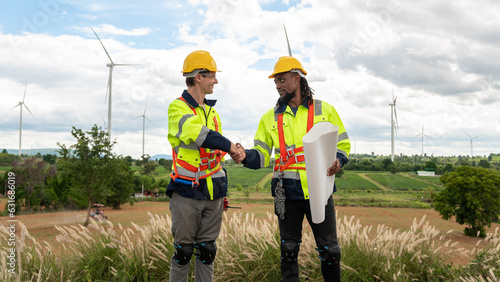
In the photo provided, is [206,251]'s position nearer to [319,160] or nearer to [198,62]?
[319,160]

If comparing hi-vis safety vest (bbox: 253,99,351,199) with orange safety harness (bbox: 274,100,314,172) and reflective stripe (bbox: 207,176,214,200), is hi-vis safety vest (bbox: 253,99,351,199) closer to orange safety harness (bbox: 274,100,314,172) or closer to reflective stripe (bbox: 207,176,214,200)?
orange safety harness (bbox: 274,100,314,172)

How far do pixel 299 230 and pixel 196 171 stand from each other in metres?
1.61

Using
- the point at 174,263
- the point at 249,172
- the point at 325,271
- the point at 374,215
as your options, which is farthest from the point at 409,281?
the point at 249,172

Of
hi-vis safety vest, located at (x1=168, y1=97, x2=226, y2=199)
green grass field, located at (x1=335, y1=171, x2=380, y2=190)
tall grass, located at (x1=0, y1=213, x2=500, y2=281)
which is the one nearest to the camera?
hi-vis safety vest, located at (x1=168, y1=97, x2=226, y2=199)

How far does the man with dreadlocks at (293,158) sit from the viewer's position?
16.1 feet

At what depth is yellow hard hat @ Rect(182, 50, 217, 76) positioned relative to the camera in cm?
500

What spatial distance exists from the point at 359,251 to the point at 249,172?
154 ft

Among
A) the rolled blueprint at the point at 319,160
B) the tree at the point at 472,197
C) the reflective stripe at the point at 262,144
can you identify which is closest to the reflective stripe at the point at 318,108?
the rolled blueprint at the point at 319,160

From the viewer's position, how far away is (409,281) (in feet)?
19.9

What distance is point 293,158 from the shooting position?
4984mm

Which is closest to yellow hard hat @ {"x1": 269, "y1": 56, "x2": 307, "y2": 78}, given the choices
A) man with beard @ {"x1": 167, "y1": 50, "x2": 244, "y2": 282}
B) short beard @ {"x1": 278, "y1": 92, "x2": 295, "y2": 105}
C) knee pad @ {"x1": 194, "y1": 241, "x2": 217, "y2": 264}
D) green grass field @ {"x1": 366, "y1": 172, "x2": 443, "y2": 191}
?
short beard @ {"x1": 278, "y1": 92, "x2": 295, "y2": 105}

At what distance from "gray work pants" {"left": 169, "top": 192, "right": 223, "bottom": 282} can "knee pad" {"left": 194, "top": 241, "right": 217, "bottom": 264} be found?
0.05 metres

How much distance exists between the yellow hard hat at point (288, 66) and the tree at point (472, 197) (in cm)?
1678

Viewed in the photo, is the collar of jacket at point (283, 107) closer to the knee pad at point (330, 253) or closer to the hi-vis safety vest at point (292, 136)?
the hi-vis safety vest at point (292, 136)
